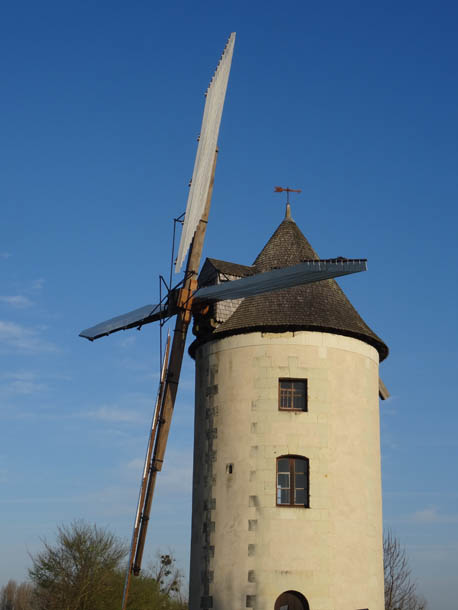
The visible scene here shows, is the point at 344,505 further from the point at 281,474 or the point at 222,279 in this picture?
the point at 222,279

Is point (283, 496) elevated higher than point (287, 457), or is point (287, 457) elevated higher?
point (287, 457)

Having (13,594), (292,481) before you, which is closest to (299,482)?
(292,481)

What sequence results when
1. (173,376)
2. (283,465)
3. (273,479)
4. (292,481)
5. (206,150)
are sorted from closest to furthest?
(273,479) → (292,481) → (283,465) → (173,376) → (206,150)

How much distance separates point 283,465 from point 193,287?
6383 mm

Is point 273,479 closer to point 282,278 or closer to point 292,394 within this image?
point 292,394

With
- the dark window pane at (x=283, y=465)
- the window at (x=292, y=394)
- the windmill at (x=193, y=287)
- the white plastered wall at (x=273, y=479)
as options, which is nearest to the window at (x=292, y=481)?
the dark window pane at (x=283, y=465)

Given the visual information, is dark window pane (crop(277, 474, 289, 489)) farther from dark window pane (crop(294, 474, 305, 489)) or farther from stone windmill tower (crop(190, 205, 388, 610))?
dark window pane (crop(294, 474, 305, 489))

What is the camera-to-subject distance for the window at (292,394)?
2436cm

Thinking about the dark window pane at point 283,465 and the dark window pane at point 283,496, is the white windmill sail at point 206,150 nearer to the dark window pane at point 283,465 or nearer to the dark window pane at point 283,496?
the dark window pane at point 283,465

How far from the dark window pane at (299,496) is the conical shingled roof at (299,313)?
4.77 metres

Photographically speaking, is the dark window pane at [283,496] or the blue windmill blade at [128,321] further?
the blue windmill blade at [128,321]

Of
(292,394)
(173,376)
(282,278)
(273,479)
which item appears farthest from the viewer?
(173,376)

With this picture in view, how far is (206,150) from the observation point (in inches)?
1119

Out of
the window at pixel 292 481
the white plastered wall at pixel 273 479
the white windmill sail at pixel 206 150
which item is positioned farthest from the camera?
the white windmill sail at pixel 206 150
